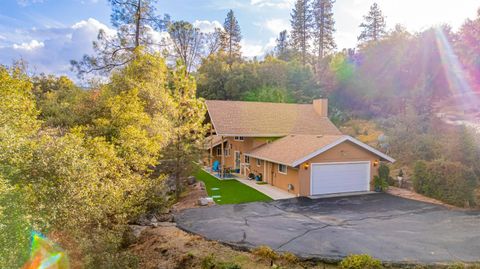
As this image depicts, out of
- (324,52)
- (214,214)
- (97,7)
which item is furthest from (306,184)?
(324,52)

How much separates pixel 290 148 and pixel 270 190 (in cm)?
282

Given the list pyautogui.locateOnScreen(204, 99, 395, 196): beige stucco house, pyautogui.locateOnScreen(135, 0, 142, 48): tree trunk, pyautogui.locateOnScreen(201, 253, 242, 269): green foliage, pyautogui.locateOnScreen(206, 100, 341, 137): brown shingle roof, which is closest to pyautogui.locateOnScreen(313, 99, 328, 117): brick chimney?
pyautogui.locateOnScreen(204, 99, 395, 196): beige stucco house

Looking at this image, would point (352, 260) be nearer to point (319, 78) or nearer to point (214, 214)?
point (214, 214)

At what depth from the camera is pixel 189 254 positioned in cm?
834

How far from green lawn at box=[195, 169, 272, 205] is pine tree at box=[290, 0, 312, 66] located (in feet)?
114

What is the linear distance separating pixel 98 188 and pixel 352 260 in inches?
268

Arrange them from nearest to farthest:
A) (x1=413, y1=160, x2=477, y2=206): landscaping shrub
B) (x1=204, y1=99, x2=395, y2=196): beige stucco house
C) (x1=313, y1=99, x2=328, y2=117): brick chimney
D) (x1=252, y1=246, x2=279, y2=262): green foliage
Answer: (x1=252, y1=246, x2=279, y2=262): green foliage, (x1=413, y1=160, x2=477, y2=206): landscaping shrub, (x1=204, y1=99, x2=395, y2=196): beige stucco house, (x1=313, y1=99, x2=328, y2=117): brick chimney

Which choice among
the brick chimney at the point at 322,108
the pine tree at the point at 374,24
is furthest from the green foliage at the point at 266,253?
the pine tree at the point at 374,24

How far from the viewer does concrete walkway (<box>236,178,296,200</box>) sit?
608 inches

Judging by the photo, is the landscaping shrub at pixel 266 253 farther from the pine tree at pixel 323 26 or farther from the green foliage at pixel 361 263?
the pine tree at pixel 323 26

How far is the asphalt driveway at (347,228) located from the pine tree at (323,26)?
3789 centimetres

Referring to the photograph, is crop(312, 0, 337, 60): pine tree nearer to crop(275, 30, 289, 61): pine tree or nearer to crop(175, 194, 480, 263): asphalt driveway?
crop(275, 30, 289, 61): pine tree

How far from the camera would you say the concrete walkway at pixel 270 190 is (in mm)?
15447

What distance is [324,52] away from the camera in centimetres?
4822
